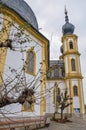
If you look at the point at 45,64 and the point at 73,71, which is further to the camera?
the point at 73,71

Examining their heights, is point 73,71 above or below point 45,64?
above

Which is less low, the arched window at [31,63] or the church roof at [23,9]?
the church roof at [23,9]

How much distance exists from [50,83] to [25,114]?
20613 mm

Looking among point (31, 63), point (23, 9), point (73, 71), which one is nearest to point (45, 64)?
point (31, 63)

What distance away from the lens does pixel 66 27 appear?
Answer: 3938 centimetres

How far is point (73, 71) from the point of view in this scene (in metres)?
33.8

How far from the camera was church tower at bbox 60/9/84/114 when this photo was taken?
3134 cm

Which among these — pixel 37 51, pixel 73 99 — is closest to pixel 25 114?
pixel 37 51

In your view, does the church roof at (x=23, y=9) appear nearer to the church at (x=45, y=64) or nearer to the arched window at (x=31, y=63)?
the church at (x=45, y=64)

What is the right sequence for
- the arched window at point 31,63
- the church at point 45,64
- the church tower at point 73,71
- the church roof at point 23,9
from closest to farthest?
the church at point 45,64 < the arched window at point 31,63 < the church roof at point 23,9 < the church tower at point 73,71

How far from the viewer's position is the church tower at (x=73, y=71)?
31.3 m

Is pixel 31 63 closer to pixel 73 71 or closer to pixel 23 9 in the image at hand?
pixel 23 9

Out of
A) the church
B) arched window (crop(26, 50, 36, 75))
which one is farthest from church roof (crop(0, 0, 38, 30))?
arched window (crop(26, 50, 36, 75))

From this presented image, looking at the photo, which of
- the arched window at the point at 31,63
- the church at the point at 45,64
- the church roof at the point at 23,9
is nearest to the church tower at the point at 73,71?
the church at the point at 45,64
